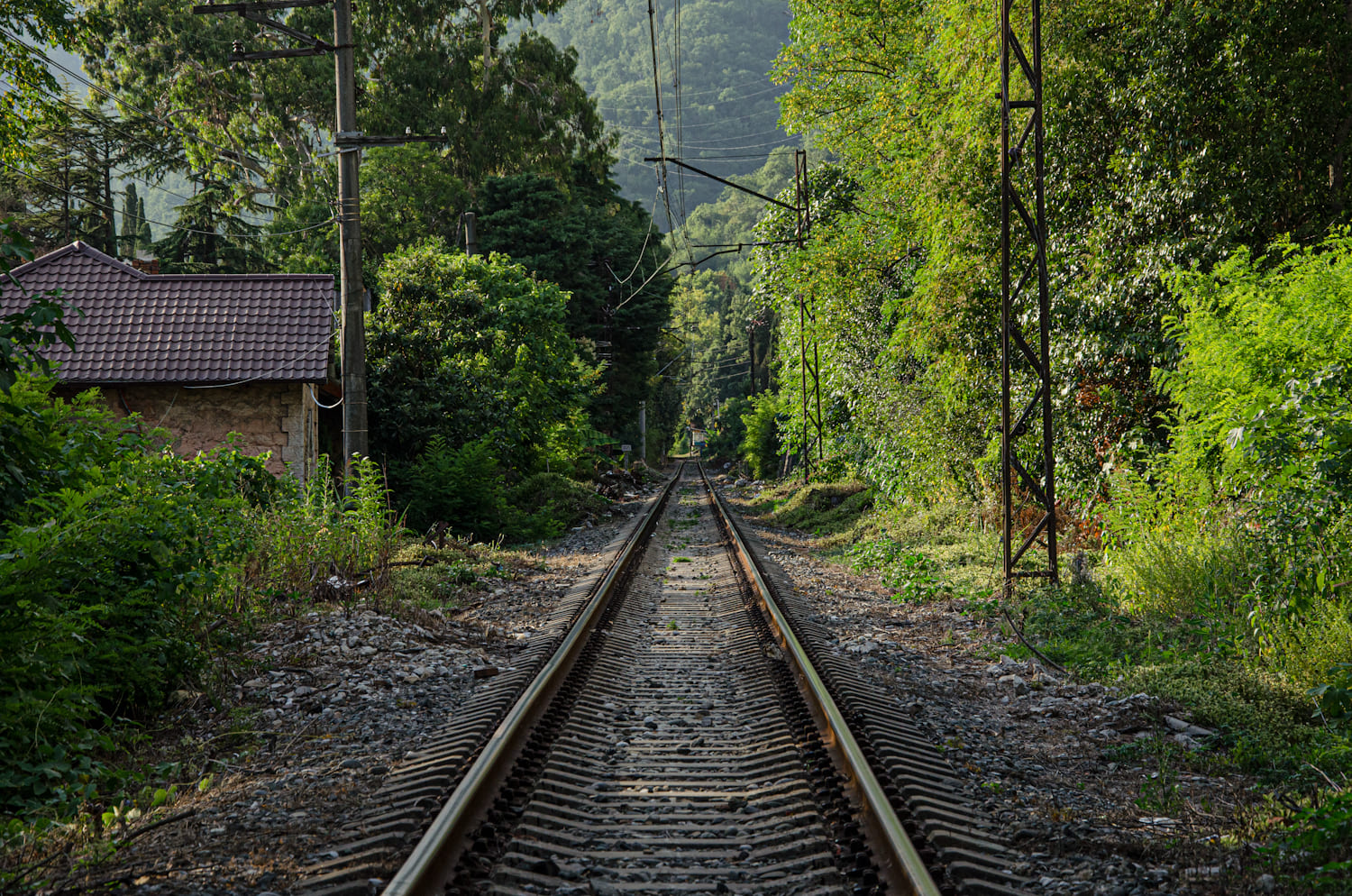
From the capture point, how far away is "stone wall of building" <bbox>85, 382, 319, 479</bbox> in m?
16.3

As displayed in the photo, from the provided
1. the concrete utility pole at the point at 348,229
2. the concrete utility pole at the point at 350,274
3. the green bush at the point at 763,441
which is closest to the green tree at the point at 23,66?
the concrete utility pole at the point at 348,229

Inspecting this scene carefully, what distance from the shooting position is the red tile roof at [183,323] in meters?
16.2

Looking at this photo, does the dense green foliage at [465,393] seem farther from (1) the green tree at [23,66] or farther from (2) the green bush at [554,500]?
(1) the green tree at [23,66]

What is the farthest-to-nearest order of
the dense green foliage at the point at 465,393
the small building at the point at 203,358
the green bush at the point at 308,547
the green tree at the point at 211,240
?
1. the green tree at the point at 211,240
2. the dense green foliage at the point at 465,393
3. the small building at the point at 203,358
4. the green bush at the point at 308,547

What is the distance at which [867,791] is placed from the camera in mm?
4254

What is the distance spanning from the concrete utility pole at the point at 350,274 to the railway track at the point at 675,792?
255 inches

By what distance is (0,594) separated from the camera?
4.67 metres

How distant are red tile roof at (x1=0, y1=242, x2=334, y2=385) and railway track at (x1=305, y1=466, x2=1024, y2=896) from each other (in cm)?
1091

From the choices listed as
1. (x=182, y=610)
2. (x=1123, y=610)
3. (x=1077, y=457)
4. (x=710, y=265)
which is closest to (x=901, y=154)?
(x=1077, y=457)

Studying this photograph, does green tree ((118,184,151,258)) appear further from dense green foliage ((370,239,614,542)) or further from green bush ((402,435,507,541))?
green bush ((402,435,507,541))

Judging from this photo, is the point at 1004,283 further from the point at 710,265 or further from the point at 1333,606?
the point at 710,265

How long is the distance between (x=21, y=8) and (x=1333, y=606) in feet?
55.5

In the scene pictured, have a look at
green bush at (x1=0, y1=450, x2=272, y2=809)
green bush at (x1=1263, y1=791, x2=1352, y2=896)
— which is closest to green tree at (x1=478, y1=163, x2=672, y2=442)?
green bush at (x1=0, y1=450, x2=272, y2=809)

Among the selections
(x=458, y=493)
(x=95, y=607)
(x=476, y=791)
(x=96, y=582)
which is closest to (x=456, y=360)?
(x=458, y=493)
